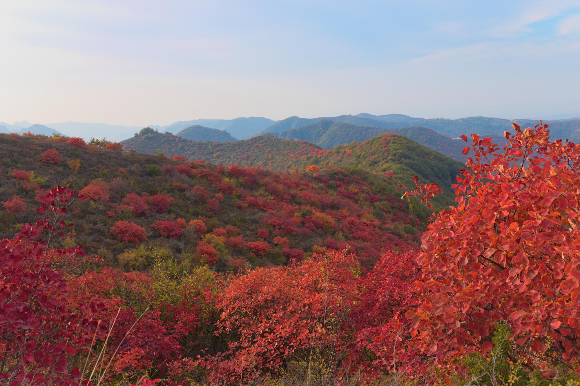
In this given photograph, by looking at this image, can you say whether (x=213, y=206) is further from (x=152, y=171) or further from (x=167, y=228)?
(x=152, y=171)

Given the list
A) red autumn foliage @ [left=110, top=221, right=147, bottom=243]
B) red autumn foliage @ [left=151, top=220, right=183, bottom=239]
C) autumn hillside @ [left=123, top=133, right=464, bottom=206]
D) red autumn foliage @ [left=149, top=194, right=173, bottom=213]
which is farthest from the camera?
autumn hillside @ [left=123, top=133, right=464, bottom=206]

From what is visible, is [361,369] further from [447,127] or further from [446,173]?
[447,127]

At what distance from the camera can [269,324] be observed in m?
4.70

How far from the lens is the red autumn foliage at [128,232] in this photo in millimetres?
10977

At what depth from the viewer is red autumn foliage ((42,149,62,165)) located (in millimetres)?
16125

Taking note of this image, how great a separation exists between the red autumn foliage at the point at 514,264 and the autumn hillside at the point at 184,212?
314 inches

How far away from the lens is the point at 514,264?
2336 mm

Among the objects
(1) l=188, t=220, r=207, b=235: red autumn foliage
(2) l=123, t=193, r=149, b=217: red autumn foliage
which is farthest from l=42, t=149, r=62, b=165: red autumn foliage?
(1) l=188, t=220, r=207, b=235: red autumn foliage

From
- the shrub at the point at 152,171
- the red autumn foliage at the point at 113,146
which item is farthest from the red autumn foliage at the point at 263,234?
the red autumn foliage at the point at 113,146

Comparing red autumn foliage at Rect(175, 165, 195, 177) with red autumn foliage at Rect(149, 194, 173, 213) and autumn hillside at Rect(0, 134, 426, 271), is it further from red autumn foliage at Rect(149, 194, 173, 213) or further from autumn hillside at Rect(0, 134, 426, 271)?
red autumn foliage at Rect(149, 194, 173, 213)

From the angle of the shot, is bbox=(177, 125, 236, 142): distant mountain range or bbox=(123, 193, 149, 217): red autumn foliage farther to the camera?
bbox=(177, 125, 236, 142): distant mountain range

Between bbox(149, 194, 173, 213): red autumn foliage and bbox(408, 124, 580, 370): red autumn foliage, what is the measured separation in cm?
1430

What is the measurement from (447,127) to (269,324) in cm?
21704

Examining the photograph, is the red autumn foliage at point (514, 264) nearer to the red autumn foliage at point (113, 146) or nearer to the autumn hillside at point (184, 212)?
the autumn hillside at point (184, 212)
